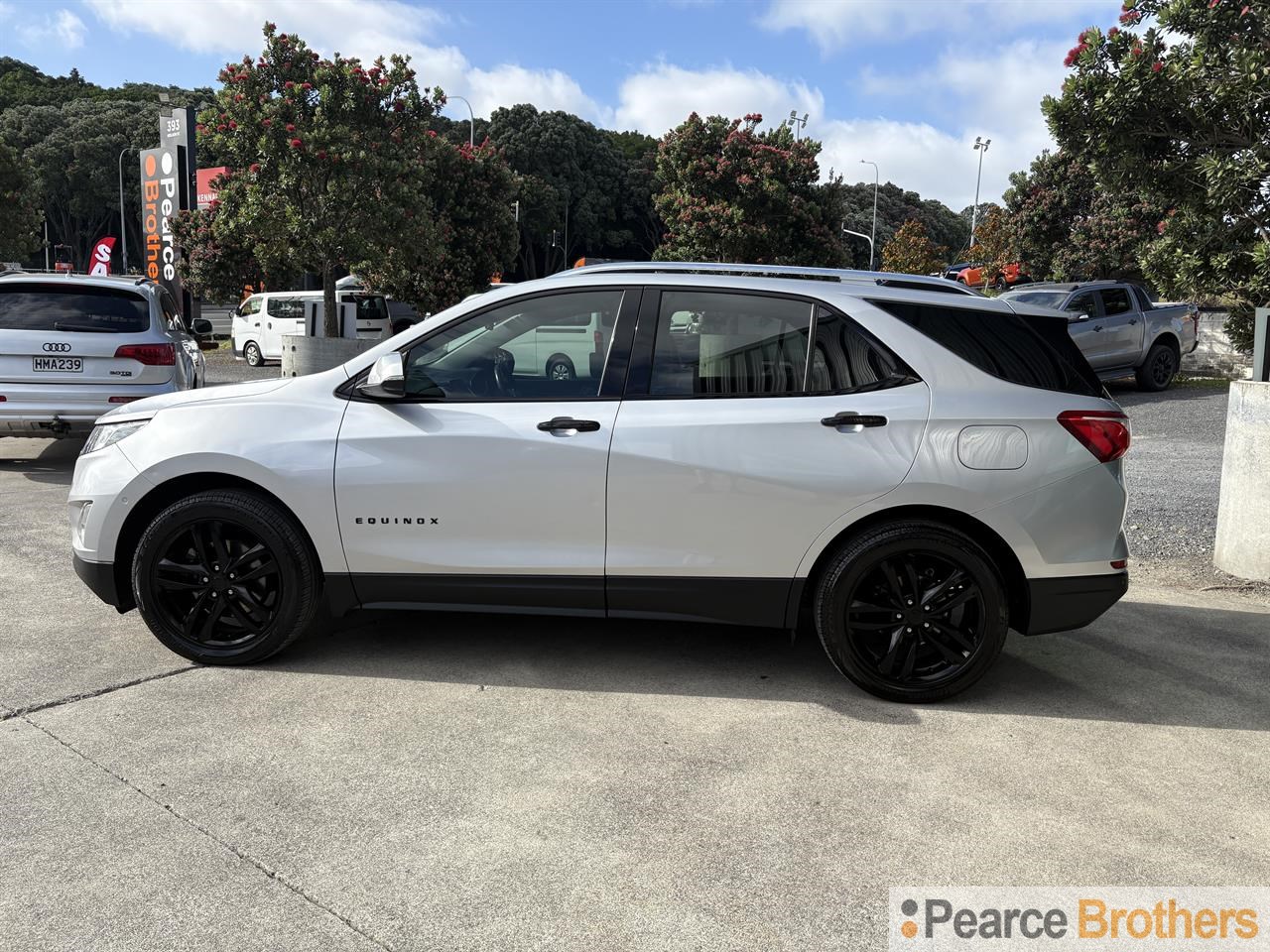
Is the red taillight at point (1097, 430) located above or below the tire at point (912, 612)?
above

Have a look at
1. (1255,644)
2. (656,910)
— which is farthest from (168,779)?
(1255,644)

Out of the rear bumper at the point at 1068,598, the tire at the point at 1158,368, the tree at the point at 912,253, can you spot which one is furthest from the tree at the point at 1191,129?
the tree at the point at 912,253

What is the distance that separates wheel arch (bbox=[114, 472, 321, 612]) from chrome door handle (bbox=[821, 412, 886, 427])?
223 centimetres

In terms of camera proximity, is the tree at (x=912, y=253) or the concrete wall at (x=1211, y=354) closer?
the concrete wall at (x=1211, y=354)

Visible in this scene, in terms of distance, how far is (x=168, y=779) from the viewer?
3406mm

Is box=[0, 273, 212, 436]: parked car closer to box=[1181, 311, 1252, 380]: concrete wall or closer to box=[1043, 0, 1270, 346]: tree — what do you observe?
box=[1043, 0, 1270, 346]: tree

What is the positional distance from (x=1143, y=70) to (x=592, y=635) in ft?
17.3

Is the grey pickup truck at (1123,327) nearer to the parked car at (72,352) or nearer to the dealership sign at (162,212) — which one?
the parked car at (72,352)

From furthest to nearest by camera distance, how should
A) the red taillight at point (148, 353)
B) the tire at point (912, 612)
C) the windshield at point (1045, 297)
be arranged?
the windshield at point (1045, 297) < the red taillight at point (148, 353) < the tire at point (912, 612)

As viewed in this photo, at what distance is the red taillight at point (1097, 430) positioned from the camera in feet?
13.5

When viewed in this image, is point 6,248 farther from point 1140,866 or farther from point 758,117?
point 1140,866

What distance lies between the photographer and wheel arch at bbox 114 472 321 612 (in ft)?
14.5

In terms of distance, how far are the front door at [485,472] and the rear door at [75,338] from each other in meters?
5.21

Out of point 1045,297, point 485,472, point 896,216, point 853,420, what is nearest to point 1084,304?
point 1045,297
